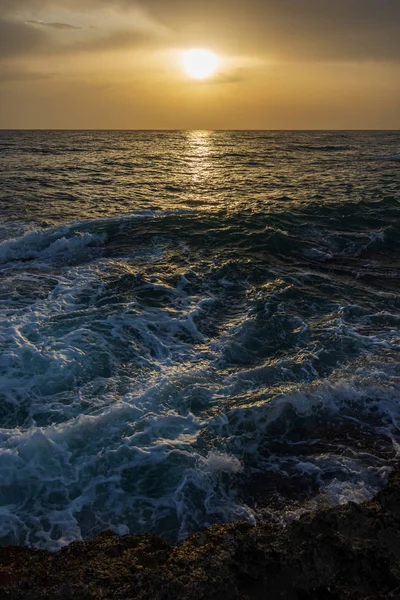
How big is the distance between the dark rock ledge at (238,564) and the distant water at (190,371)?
1.88 ft

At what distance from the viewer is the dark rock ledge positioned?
8.86ft

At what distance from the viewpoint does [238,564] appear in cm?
291

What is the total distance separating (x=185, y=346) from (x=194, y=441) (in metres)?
2.41

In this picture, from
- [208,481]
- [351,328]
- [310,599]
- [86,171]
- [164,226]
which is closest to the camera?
[310,599]

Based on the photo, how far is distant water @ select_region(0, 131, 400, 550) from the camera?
Answer: 4.21 metres

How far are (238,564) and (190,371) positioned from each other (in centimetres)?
351

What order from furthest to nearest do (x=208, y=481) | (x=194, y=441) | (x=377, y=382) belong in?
(x=377, y=382) < (x=194, y=441) < (x=208, y=481)

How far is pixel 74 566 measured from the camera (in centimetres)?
304

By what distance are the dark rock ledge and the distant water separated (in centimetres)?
57

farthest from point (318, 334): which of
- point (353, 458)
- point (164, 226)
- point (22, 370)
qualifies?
point (164, 226)

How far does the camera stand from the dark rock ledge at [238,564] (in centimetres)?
270

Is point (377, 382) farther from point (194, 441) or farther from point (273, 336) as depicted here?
point (194, 441)

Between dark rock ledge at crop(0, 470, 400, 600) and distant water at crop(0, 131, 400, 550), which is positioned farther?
distant water at crop(0, 131, 400, 550)

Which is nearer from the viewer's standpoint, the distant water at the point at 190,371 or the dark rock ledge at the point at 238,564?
the dark rock ledge at the point at 238,564
